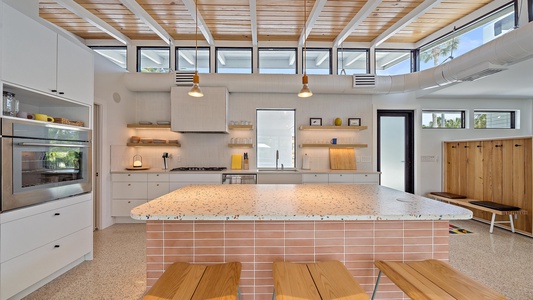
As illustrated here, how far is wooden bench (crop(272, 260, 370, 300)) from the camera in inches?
45.8

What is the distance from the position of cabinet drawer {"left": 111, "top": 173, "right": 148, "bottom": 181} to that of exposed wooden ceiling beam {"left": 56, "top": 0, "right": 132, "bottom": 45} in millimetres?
2451

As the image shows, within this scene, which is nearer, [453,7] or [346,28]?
[453,7]

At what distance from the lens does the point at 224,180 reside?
432cm

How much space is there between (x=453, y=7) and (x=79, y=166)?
552cm

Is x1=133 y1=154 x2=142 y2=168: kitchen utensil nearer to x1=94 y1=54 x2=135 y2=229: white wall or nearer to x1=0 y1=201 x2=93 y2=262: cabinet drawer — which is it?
x1=94 y1=54 x2=135 y2=229: white wall

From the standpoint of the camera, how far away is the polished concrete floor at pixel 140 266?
2.26 meters

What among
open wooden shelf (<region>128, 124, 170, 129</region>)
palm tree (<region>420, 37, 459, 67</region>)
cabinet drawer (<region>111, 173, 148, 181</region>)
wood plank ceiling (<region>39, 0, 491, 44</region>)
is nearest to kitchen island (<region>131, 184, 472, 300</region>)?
wood plank ceiling (<region>39, 0, 491, 44</region>)

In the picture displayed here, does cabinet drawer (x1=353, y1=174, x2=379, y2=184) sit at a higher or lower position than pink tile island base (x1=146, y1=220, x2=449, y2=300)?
higher

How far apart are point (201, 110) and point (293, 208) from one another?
132 inches

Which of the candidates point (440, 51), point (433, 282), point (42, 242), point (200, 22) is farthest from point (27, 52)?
point (440, 51)

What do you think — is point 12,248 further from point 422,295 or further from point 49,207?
point 422,295

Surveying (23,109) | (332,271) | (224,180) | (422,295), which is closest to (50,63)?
(23,109)

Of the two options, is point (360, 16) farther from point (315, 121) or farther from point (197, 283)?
point (197, 283)

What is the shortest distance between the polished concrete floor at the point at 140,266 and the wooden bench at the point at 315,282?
165 centimetres
